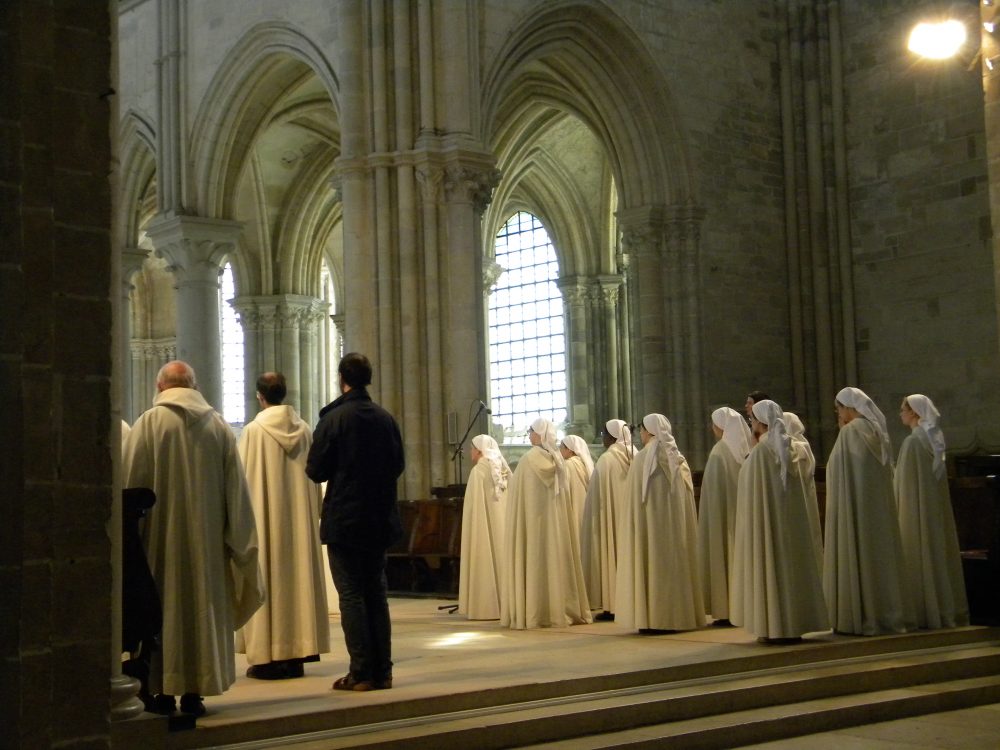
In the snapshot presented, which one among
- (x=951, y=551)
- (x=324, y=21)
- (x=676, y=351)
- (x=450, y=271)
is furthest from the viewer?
(x=676, y=351)

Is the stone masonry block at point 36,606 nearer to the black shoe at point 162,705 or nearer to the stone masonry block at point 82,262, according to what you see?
the stone masonry block at point 82,262

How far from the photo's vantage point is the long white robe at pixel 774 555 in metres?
9.12

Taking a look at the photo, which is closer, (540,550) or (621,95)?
(540,550)

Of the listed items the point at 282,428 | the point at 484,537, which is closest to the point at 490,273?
the point at 484,537

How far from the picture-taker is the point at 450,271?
16859 millimetres

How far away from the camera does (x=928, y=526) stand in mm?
10219

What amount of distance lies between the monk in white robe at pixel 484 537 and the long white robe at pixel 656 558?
77.4 inches

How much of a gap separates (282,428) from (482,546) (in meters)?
4.35

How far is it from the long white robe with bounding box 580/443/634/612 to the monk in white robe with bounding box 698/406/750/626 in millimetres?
1020

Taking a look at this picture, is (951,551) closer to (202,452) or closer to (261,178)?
(202,452)

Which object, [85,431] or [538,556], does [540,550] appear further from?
[85,431]

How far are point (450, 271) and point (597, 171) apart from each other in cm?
1161

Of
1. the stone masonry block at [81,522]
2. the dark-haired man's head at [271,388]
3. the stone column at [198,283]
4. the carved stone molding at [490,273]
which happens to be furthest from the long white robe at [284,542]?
the carved stone molding at [490,273]

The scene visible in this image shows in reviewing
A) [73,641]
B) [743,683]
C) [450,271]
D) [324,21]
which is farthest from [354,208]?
[73,641]
